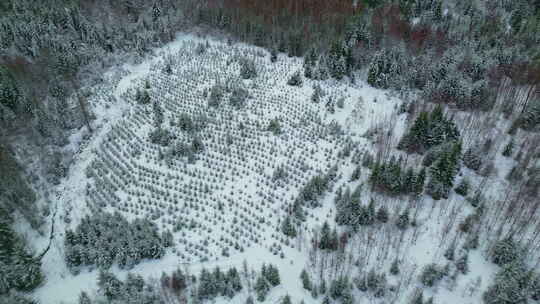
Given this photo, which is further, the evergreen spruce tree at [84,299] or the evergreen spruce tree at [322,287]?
the evergreen spruce tree at [322,287]

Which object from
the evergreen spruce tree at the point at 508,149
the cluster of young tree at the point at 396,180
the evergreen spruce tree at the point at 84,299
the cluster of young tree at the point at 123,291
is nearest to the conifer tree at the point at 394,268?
the cluster of young tree at the point at 396,180

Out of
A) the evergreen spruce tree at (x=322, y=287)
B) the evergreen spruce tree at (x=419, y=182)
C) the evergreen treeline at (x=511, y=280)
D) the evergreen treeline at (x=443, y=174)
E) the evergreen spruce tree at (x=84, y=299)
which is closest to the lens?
the evergreen treeline at (x=511, y=280)

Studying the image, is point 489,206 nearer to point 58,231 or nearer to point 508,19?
point 58,231

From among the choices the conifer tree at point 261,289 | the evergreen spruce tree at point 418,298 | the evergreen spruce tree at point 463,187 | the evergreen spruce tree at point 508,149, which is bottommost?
the conifer tree at point 261,289

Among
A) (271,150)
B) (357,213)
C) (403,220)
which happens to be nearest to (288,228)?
(357,213)

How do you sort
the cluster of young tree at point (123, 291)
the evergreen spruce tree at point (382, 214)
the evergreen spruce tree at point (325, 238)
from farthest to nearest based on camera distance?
the evergreen spruce tree at point (382, 214)
the evergreen spruce tree at point (325, 238)
the cluster of young tree at point (123, 291)

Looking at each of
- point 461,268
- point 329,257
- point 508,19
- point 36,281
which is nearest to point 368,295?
point 329,257

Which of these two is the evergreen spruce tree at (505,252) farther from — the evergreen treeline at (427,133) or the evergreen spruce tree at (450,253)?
the evergreen treeline at (427,133)

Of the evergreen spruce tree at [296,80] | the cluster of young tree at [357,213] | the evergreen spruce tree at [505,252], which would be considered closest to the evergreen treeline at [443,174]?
the cluster of young tree at [357,213]

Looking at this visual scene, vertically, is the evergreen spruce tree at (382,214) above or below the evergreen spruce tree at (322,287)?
above
